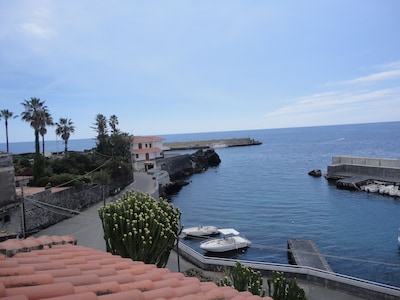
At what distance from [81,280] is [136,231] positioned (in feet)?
19.5

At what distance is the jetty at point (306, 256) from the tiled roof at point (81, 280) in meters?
16.8

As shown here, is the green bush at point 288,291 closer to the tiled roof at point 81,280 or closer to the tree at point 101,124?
the tiled roof at point 81,280

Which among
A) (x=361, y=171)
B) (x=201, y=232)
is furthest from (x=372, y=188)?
(x=201, y=232)

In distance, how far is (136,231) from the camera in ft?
32.3

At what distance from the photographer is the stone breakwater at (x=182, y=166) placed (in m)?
63.2

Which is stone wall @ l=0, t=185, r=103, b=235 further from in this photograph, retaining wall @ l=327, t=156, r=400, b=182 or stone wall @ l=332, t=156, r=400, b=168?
stone wall @ l=332, t=156, r=400, b=168

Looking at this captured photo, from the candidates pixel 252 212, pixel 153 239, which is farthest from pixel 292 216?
pixel 153 239

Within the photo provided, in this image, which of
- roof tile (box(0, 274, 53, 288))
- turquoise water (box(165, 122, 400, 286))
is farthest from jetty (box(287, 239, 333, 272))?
roof tile (box(0, 274, 53, 288))

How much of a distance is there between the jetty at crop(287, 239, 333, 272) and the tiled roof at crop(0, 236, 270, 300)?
16.8 m

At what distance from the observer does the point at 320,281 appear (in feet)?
54.9

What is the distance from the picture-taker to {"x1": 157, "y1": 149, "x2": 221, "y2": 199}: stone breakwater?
63.2m

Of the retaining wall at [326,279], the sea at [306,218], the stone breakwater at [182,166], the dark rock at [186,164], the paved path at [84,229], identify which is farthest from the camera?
the dark rock at [186,164]

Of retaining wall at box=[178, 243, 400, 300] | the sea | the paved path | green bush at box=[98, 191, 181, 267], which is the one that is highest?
green bush at box=[98, 191, 181, 267]

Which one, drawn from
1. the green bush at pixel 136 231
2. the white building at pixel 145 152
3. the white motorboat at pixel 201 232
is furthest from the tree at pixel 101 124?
the green bush at pixel 136 231
